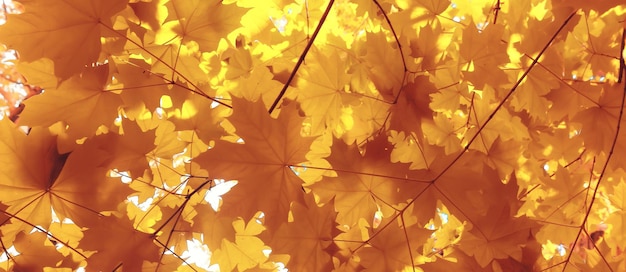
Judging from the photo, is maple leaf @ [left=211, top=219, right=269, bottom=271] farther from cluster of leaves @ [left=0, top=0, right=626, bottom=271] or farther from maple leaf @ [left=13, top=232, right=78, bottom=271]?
maple leaf @ [left=13, top=232, right=78, bottom=271]

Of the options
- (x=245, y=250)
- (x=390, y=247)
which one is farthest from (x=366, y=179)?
(x=245, y=250)

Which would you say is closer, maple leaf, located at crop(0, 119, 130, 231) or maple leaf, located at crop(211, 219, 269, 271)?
maple leaf, located at crop(0, 119, 130, 231)

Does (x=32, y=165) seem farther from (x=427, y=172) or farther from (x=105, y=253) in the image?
(x=427, y=172)

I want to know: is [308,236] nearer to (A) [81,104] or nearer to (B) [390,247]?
(B) [390,247]

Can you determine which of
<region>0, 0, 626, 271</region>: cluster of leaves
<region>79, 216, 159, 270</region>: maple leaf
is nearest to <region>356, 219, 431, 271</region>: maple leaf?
<region>0, 0, 626, 271</region>: cluster of leaves

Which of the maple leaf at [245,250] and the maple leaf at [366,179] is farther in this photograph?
the maple leaf at [245,250]

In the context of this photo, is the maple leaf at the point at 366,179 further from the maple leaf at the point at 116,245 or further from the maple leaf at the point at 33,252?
the maple leaf at the point at 33,252

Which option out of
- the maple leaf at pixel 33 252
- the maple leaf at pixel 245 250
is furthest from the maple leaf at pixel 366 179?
the maple leaf at pixel 33 252
